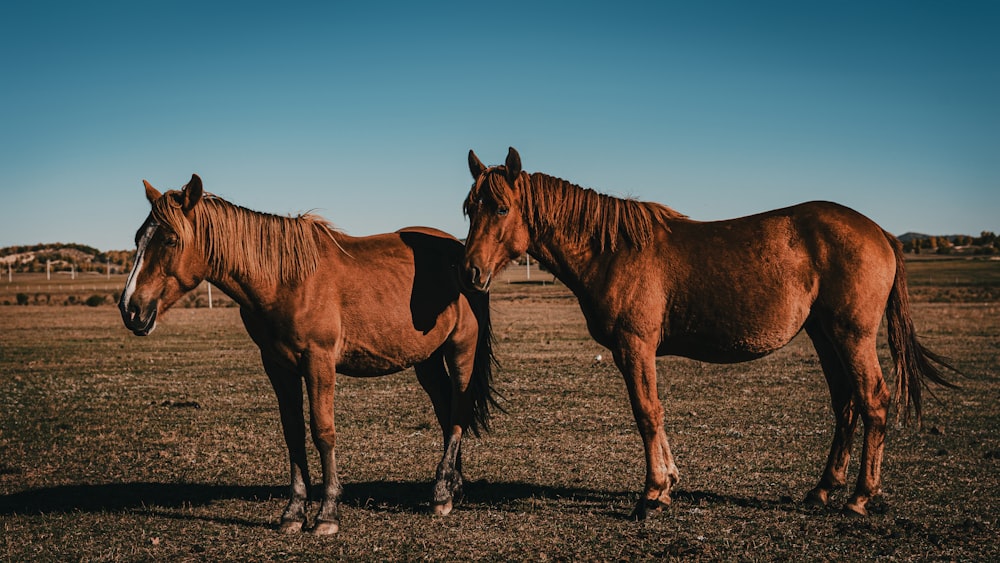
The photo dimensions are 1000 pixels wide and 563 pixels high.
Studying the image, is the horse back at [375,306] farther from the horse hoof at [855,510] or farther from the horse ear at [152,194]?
the horse hoof at [855,510]

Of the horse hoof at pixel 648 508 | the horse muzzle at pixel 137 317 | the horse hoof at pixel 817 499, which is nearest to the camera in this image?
the horse muzzle at pixel 137 317

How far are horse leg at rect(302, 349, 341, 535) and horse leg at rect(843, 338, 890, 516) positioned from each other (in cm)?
395

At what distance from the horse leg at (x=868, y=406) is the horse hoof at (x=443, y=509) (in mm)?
3156

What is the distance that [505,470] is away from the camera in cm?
751

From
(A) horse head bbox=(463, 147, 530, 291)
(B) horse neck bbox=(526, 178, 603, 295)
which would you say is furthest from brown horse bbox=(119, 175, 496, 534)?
(B) horse neck bbox=(526, 178, 603, 295)

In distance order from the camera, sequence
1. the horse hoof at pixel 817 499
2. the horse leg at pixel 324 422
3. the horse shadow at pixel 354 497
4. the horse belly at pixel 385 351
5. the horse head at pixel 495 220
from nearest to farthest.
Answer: the horse leg at pixel 324 422
the horse head at pixel 495 220
the horse belly at pixel 385 351
the horse hoof at pixel 817 499
the horse shadow at pixel 354 497

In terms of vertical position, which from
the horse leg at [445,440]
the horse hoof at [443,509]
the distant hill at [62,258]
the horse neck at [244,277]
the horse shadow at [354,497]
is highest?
the distant hill at [62,258]

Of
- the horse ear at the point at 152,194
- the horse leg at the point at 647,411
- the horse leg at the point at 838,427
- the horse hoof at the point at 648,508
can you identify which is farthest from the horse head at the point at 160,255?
the horse leg at the point at 838,427

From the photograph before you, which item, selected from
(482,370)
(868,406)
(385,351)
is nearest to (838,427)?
(868,406)

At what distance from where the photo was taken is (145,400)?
1259 cm

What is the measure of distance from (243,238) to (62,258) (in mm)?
113490

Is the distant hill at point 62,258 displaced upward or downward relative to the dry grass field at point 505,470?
upward

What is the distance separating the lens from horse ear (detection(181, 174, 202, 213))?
4.99m

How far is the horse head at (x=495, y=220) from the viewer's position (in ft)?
17.6
